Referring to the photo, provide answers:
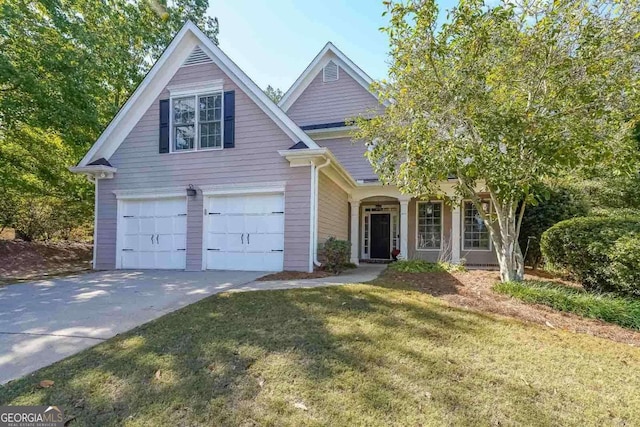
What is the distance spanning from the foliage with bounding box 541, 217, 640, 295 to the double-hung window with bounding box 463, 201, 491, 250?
4.82 meters

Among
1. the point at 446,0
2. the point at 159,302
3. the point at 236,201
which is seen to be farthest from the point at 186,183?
the point at 446,0

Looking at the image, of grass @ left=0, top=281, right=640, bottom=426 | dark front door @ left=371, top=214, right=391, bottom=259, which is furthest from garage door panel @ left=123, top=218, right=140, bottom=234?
dark front door @ left=371, top=214, right=391, bottom=259

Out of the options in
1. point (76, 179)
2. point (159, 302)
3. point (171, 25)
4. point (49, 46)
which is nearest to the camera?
point (159, 302)

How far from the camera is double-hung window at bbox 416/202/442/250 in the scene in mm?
13211

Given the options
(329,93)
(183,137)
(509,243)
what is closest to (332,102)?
(329,93)

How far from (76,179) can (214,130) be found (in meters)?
8.46

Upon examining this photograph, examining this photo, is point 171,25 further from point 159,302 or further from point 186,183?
point 159,302

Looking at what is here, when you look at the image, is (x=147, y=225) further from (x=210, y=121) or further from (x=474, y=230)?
(x=474, y=230)

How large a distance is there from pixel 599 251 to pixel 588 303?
129 centimetres

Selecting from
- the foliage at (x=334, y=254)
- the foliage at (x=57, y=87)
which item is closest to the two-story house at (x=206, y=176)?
the foliage at (x=334, y=254)

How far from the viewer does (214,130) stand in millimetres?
9828

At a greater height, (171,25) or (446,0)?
(171,25)

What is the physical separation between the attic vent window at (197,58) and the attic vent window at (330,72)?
5.57 m

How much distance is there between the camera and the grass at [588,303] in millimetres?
5516
